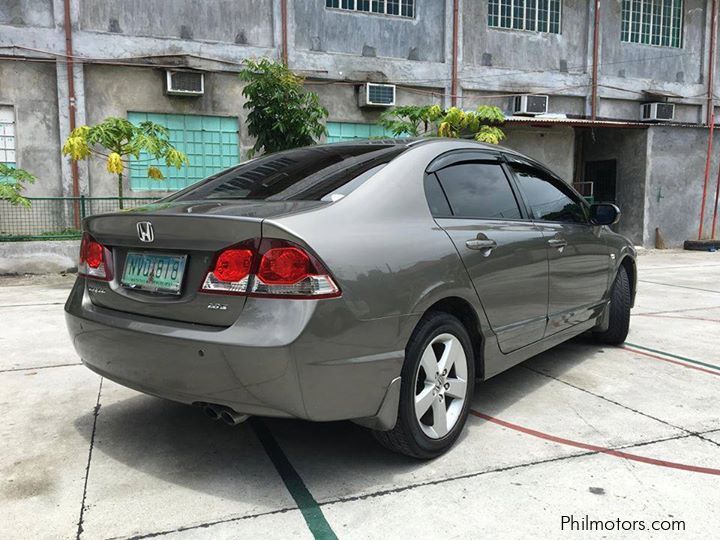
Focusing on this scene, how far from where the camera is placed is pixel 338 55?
13227mm

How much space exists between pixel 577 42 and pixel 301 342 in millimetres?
15993

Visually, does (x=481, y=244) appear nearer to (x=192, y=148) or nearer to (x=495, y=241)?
→ (x=495, y=241)

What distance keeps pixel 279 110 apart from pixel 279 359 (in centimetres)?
849

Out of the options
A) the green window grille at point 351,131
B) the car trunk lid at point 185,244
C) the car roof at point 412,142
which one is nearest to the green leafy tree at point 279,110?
the green window grille at point 351,131

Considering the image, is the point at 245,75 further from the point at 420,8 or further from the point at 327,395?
the point at 327,395

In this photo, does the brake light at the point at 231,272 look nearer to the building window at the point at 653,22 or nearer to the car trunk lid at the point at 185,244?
the car trunk lid at the point at 185,244

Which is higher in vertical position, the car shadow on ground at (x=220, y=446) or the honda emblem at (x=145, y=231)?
the honda emblem at (x=145, y=231)

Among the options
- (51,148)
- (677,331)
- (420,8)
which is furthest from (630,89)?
(51,148)

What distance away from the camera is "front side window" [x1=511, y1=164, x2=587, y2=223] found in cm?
394

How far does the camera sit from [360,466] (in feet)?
9.43

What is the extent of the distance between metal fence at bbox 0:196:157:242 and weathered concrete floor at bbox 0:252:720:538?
22.3ft

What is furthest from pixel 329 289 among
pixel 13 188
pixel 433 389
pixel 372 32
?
pixel 372 32

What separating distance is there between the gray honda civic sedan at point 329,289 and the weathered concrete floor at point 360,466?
11.7 inches

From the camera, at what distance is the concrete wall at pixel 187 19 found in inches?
452
